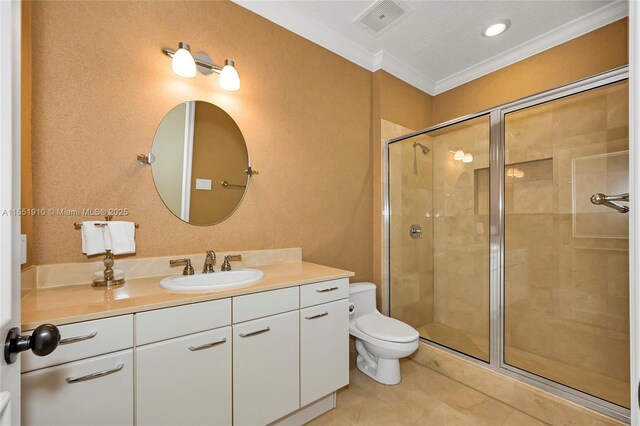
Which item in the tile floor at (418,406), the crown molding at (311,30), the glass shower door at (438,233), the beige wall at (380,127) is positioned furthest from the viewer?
the beige wall at (380,127)

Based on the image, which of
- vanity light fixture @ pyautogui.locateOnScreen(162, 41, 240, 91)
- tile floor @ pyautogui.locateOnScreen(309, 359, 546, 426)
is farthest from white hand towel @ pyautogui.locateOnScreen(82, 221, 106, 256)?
tile floor @ pyautogui.locateOnScreen(309, 359, 546, 426)

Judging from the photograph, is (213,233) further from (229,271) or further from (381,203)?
(381,203)

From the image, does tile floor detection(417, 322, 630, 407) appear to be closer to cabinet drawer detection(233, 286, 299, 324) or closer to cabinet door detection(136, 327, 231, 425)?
cabinet drawer detection(233, 286, 299, 324)

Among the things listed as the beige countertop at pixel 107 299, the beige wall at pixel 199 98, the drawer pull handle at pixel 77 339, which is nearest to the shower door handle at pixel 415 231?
the beige wall at pixel 199 98

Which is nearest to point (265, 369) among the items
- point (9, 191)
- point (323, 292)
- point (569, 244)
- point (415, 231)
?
point (323, 292)

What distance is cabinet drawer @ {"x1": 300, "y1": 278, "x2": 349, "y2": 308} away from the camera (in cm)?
156

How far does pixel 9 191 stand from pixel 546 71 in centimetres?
325

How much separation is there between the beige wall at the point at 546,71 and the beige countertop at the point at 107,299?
8.10 ft

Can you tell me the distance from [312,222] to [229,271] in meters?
0.78

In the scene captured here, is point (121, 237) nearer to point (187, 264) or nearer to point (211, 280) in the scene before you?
point (187, 264)

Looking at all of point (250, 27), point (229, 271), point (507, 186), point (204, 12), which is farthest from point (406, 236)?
point (204, 12)

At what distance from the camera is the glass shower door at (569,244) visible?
1.93m

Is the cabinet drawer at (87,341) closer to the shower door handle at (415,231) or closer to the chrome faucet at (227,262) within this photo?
the chrome faucet at (227,262)

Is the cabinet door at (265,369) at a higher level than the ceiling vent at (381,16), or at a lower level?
lower
